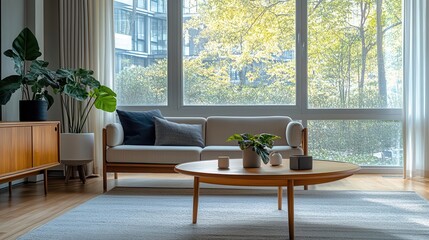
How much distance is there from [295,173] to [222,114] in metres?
3.05

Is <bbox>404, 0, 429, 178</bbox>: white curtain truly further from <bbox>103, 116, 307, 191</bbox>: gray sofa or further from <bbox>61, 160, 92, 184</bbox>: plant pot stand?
<bbox>61, 160, 92, 184</bbox>: plant pot stand

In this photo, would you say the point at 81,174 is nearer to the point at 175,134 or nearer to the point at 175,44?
the point at 175,134

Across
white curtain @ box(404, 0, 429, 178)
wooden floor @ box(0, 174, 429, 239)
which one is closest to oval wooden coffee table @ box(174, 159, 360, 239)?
wooden floor @ box(0, 174, 429, 239)

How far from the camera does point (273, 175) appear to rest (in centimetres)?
300

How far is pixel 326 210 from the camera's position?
12.5 ft

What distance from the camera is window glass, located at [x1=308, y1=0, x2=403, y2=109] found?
5.87 meters

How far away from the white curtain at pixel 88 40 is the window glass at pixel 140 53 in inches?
9.8

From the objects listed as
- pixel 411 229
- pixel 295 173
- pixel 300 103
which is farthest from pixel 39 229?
pixel 300 103

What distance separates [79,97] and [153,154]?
96cm

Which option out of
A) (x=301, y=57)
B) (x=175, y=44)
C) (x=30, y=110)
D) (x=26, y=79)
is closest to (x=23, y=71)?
(x=26, y=79)

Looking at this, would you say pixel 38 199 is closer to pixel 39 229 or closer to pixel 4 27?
pixel 39 229

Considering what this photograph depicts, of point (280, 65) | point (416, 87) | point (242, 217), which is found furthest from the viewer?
point (280, 65)

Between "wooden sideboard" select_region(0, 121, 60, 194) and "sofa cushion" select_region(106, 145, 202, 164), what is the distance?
0.55 metres

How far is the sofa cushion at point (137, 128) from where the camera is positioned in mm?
5172
